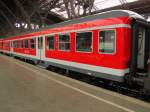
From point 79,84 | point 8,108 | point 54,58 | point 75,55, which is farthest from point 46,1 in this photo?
point 8,108

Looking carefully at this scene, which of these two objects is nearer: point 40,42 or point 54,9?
point 40,42

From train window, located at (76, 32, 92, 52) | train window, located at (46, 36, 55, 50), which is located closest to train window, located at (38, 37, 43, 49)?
train window, located at (46, 36, 55, 50)

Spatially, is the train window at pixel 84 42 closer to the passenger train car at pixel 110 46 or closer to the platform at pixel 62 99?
the passenger train car at pixel 110 46

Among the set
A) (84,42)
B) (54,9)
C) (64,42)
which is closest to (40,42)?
(64,42)

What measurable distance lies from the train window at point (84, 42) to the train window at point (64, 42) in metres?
1.02

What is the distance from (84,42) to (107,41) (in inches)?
64.4

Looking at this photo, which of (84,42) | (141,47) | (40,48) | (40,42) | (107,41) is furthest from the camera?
(40,42)

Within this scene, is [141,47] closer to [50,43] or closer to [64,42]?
[64,42]

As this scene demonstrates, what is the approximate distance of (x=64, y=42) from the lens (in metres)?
12.5

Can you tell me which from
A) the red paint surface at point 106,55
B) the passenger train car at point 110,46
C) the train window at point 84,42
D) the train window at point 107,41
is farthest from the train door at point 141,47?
the train window at point 84,42

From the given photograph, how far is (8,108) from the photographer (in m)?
5.99

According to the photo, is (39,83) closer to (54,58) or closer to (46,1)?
(54,58)

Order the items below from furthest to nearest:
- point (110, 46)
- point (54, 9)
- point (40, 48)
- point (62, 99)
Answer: point (54, 9)
point (40, 48)
point (110, 46)
point (62, 99)

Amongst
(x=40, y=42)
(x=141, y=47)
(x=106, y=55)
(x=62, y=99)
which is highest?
(x=40, y=42)
